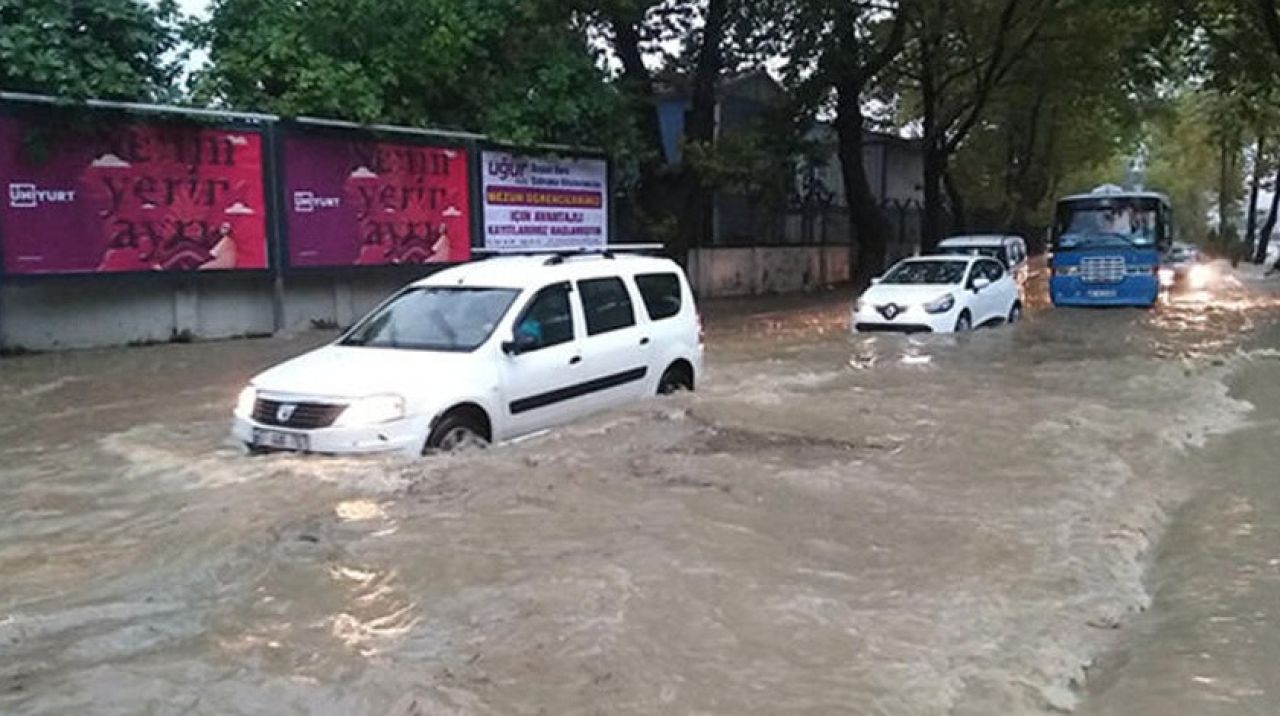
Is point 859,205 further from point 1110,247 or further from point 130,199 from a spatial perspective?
point 130,199

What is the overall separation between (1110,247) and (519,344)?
1723 centimetres

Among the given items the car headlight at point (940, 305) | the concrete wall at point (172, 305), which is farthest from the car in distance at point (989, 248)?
the concrete wall at point (172, 305)

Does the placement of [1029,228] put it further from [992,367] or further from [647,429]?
[647,429]

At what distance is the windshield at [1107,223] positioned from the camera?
21.8 m

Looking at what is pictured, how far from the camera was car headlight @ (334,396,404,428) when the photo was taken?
7289mm

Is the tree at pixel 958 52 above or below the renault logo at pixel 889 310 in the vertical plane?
above

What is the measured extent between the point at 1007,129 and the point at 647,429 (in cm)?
3934

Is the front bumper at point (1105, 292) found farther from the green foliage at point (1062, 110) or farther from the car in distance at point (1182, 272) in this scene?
the green foliage at point (1062, 110)

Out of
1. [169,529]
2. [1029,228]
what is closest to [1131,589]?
[169,529]

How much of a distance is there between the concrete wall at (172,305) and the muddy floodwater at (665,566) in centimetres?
358

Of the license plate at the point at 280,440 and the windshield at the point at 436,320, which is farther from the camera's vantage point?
the windshield at the point at 436,320

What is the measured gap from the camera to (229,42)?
1656 cm

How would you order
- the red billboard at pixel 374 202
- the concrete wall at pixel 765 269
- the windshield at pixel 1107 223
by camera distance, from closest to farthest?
the red billboard at pixel 374 202
the windshield at pixel 1107 223
the concrete wall at pixel 765 269

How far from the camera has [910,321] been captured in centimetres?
1670
